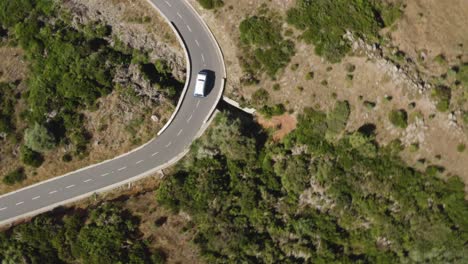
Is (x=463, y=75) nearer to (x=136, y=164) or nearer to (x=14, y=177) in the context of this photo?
(x=136, y=164)

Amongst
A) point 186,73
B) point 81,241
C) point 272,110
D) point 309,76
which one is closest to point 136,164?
point 81,241

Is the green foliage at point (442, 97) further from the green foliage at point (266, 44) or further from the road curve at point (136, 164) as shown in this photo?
the road curve at point (136, 164)

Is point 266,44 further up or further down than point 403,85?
further up

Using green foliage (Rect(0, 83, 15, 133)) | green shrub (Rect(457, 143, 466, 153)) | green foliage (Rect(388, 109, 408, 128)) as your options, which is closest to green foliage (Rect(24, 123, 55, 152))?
green foliage (Rect(0, 83, 15, 133))

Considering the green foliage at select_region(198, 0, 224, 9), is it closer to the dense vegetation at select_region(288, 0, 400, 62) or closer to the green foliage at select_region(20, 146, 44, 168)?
the dense vegetation at select_region(288, 0, 400, 62)

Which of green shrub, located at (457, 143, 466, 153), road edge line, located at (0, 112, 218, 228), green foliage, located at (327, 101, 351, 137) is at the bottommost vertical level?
road edge line, located at (0, 112, 218, 228)

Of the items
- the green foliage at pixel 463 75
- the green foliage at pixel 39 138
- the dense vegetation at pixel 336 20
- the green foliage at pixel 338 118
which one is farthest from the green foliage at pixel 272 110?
the green foliage at pixel 39 138
